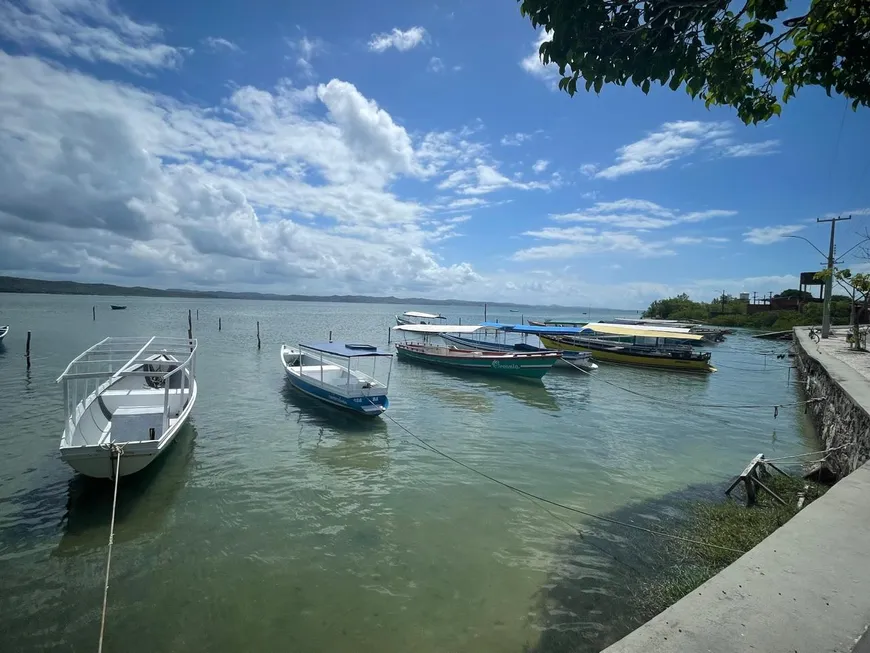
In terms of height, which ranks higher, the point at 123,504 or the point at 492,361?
the point at 492,361

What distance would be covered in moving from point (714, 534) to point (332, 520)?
6.96 m

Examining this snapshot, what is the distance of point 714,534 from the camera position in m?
8.03

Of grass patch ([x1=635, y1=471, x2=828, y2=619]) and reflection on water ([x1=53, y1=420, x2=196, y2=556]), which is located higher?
grass patch ([x1=635, y1=471, x2=828, y2=619])

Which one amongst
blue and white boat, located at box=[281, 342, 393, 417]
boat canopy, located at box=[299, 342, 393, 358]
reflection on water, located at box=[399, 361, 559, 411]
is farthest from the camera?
reflection on water, located at box=[399, 361, 559, 411]

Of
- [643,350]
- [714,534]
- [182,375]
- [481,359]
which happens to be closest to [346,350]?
[182,375]

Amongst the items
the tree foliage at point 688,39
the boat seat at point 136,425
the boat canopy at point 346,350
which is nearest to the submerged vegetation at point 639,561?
the tree foliage at point 688,39

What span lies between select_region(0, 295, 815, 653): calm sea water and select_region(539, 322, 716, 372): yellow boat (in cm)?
1211

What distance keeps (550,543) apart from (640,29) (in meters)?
7.75

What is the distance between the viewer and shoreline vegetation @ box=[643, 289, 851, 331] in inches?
2264

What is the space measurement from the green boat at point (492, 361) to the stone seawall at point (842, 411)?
10.8 meters

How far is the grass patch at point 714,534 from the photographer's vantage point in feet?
21.5

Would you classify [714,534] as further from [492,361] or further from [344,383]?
[492,361]

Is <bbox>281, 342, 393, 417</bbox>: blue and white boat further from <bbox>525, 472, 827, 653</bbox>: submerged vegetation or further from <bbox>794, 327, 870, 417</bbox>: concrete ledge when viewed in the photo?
<bbox>794, 327, 870, 417</bbox>: concrete ledge

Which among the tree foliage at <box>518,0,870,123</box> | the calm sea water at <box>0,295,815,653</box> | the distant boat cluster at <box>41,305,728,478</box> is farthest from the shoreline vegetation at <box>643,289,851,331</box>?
the tree foliage at <box>518,0,870,123</box>
